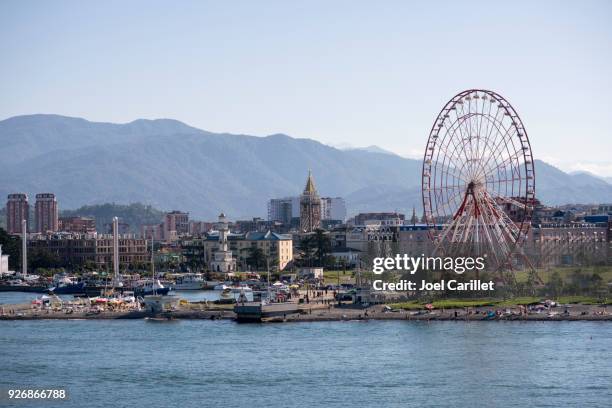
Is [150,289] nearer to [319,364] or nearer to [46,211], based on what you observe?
[319,364]

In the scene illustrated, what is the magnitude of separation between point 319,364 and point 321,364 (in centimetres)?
8

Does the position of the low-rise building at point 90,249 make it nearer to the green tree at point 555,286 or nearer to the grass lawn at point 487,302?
the grass lawn at point 487,302

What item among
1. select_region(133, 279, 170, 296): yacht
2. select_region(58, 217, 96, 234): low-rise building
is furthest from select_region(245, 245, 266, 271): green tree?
select_region(58, 217, 96, 234): low-rise building

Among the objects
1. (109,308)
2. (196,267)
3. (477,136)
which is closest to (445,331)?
(477,136)

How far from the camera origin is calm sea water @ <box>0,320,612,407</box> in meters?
37.2

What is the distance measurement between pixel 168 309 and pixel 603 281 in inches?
901

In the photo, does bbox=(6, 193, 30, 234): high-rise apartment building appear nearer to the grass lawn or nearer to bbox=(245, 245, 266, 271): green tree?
bbox=(245, 245, 266, 271): green tree

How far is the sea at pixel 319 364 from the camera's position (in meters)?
37.1

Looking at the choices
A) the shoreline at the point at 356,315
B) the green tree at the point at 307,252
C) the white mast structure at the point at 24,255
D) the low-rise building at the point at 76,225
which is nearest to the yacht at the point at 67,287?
the white mast structure at the point at 24,255

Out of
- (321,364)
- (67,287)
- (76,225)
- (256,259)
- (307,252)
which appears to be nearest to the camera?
(321,364)

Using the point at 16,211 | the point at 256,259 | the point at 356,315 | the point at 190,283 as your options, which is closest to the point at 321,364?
the point at 356,315

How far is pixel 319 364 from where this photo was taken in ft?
144

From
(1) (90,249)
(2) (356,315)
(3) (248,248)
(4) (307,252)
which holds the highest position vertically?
(1) (90,249)

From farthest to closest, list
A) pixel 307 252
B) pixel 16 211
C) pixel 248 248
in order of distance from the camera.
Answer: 1. pixel 16 211
2. pixel 248 248
3. pixel 307 252
